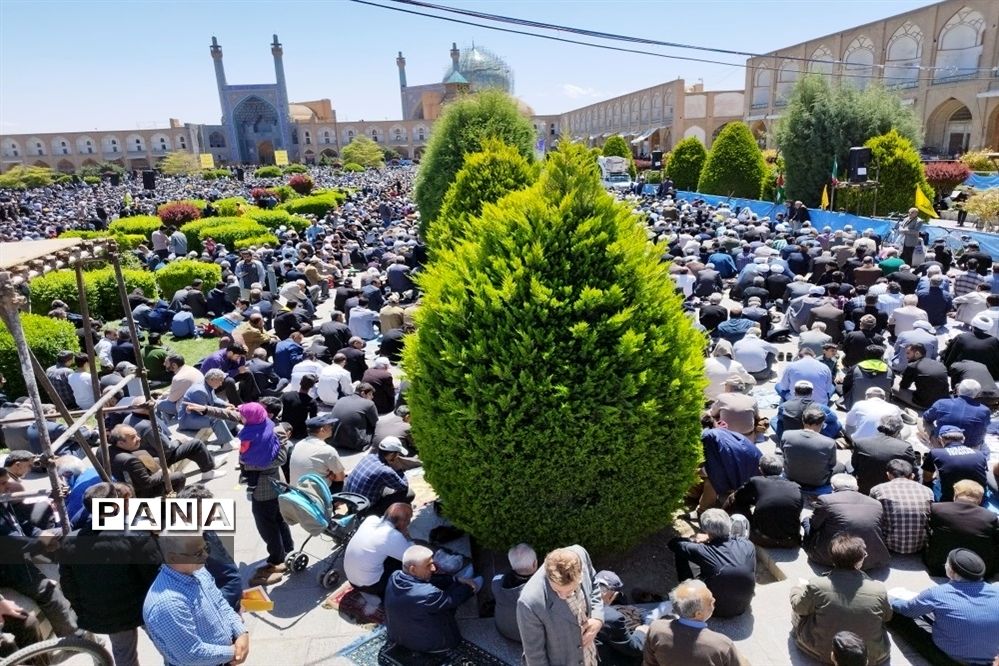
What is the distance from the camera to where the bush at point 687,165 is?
31.5 m

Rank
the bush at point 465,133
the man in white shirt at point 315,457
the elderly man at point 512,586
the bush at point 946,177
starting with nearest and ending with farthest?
1. the elderly man at point 512,586
2. the man in white shirt at point 315,457
3. the bush at point 465,133
4. the bush at point 946,177

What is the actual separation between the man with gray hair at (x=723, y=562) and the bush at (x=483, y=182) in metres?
7.63

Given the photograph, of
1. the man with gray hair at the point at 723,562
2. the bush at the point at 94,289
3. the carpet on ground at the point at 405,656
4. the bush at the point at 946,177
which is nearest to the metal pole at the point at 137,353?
the carpet on ground at the point at 405,656

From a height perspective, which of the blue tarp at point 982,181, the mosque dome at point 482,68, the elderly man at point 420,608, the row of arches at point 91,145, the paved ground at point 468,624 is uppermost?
the mosque dome at point 482,68

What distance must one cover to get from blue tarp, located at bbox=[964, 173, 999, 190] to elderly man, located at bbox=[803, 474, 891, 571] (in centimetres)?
2483

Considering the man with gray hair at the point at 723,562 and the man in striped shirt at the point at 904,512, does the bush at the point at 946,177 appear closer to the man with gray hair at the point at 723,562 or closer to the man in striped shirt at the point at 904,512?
the man in striped shirt at the point at 904,512

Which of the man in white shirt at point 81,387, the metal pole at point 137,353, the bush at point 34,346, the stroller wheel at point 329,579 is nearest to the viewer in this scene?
the metal pole at point 137,353

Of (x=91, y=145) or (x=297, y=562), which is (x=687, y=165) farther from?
(x=91, y=145)

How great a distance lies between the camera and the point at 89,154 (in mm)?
88875

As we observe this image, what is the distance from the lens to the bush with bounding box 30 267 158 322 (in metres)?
12.8

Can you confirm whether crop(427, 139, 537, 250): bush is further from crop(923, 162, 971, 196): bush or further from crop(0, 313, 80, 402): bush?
crop(923, 162, 971, 196): bush

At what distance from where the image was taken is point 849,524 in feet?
14.8

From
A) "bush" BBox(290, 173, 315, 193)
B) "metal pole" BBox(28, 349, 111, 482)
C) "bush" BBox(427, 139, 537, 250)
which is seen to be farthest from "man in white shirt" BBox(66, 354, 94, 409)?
"bush" BBox(290, 173, 315, 193)

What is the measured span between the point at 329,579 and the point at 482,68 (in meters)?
86.1
